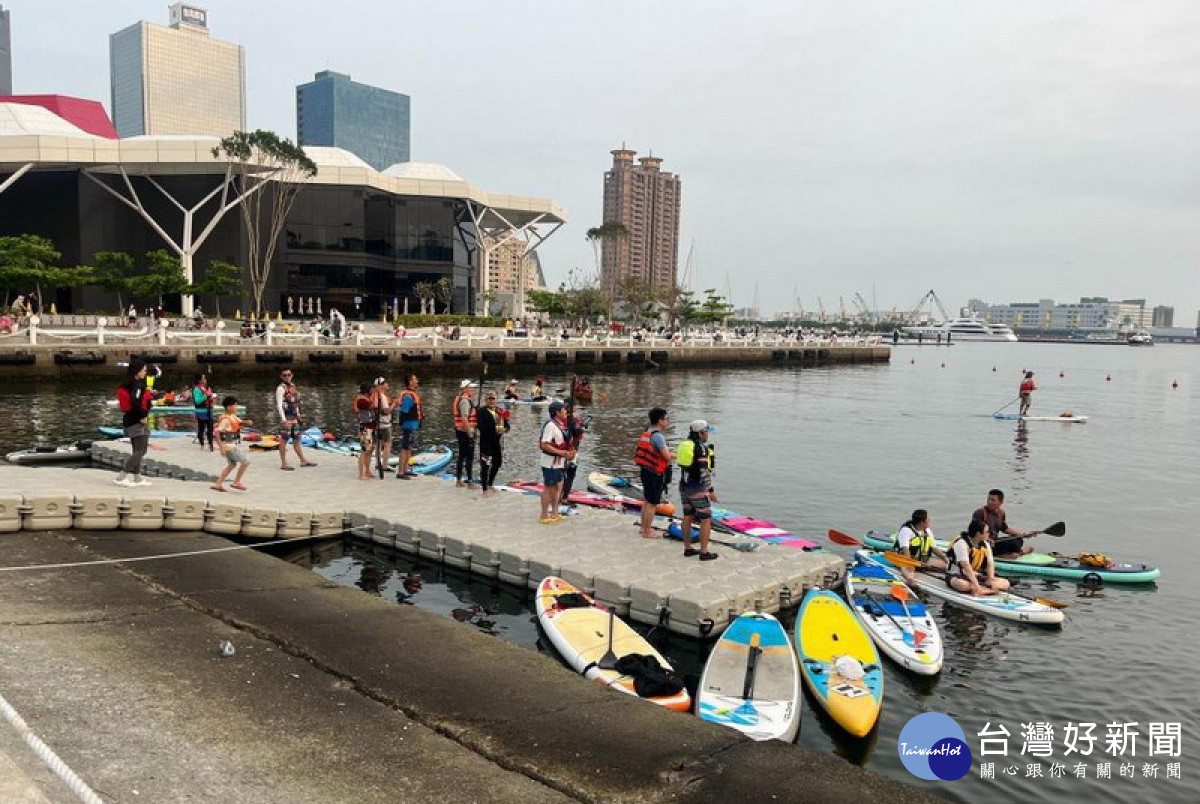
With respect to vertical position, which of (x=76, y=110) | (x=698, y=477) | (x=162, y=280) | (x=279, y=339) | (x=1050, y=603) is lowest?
(x=1050, y=603)

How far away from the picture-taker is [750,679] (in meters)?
9.63

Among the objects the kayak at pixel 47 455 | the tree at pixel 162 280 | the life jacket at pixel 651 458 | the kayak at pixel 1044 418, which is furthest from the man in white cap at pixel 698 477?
the tree at pixel 162 280

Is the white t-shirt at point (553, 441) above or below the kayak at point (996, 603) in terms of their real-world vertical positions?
above

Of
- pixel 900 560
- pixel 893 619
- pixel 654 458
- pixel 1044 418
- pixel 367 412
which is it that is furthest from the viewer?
pixel 1044 418

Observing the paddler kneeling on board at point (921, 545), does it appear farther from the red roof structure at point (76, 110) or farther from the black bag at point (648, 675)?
the red roof structure at point (76, 110)

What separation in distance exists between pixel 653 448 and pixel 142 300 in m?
72.6

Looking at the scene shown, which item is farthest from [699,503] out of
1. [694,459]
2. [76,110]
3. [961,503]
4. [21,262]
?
[76,110]

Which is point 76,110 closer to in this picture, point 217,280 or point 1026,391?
point 217,280

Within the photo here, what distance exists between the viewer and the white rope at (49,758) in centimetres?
516

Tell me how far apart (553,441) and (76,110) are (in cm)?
9493

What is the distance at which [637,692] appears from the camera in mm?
9164

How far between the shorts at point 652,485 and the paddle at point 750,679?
3.73 meters

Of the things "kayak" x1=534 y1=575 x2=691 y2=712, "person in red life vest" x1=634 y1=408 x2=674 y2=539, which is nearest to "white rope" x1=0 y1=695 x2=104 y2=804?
"kayak" x1=534 y1=575 x2=691 y2=712

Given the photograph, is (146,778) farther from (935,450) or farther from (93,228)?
(93,228)
